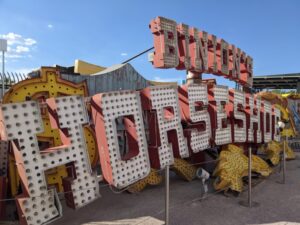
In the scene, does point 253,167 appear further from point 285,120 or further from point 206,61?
point 285,120

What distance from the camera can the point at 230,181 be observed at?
24.2 ft

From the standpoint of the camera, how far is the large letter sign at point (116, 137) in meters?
4.78

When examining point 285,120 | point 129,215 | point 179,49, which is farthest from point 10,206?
point 285,120

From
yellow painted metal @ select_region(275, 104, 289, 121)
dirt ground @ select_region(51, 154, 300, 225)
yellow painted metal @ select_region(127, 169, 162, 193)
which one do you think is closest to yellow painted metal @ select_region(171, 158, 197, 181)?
Result: dirt ground @ select_region(51, 154, 300, 225)

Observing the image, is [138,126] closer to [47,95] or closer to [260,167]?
[47,95]

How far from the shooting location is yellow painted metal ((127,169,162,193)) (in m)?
7.50

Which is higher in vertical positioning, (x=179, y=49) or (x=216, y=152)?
(x=179, y=49)

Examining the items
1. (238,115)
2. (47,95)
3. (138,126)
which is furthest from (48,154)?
(238,115)

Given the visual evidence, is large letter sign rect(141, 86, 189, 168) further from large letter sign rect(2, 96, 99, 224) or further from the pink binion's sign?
large letter sign rect(2, 96, 99, 224)

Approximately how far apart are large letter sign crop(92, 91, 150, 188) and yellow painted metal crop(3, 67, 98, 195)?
75.2 inches

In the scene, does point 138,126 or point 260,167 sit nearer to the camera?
point 138,126

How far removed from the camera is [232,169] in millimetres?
7715

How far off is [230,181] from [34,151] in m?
5.02

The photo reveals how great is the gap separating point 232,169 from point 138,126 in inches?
138
